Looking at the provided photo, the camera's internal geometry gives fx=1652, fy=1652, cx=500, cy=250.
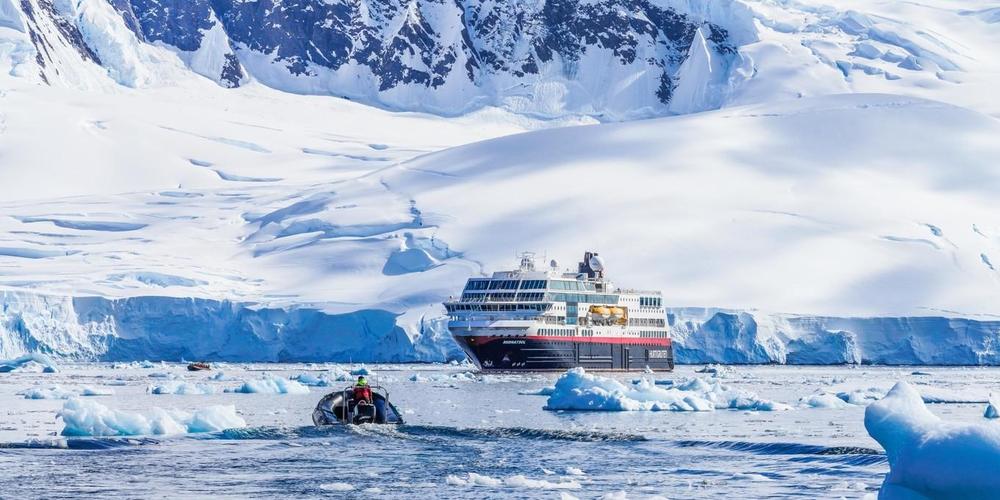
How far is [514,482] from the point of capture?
85.4ft

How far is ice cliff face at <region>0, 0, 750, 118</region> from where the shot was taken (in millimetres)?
176500

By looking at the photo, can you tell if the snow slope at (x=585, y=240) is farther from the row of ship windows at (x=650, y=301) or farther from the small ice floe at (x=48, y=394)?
the small ice floe at (x=48, y=394)

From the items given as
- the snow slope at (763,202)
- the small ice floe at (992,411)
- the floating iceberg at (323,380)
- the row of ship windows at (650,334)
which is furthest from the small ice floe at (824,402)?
the snow slope at (763,202)

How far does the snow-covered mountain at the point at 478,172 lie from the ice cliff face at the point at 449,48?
13.8 inches

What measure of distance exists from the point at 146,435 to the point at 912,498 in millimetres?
19228

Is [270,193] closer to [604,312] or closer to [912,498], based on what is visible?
[604,312]

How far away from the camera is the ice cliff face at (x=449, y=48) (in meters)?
176

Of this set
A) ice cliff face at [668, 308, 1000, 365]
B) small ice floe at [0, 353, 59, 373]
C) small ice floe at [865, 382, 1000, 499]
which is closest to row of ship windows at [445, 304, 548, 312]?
ice cliff face at [668, 308, 1000, 365]

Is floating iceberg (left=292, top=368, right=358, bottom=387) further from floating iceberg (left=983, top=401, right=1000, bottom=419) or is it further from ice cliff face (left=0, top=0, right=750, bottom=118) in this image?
ice cliff face (left=0, top=0, right=750, bottom=118)

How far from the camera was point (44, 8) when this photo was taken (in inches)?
6319

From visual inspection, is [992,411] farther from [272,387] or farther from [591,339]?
[591,339]

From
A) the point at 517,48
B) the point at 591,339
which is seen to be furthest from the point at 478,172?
the point at 517,48

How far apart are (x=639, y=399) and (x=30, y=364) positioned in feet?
119

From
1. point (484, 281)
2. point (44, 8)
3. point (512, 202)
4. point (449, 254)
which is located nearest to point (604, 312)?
point (484, 281)
